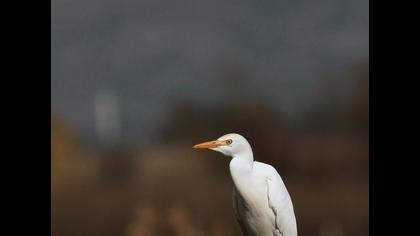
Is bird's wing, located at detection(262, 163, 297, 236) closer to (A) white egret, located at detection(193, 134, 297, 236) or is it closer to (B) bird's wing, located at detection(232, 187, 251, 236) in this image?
(A) white egret, located at detection(193, 134, 297, 236)

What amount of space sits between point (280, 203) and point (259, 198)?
103 mm

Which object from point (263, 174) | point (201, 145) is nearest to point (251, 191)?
point (263, 174)

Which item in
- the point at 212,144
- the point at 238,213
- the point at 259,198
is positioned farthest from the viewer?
the point at 238,213

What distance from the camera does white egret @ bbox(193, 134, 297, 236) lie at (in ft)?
12.3

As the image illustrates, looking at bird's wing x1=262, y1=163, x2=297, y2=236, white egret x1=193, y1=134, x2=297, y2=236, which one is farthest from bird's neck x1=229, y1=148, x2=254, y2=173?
bird's wing x1=262, y1=163, x2=297, y2=236

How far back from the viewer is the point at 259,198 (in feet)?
12.7

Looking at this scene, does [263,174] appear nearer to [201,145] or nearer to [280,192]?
[280,192]

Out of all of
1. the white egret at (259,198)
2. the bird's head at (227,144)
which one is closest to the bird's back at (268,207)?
the white egret at (259,198)

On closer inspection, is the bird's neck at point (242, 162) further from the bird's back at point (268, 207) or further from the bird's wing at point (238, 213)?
the bird's wing at point (238, 213)

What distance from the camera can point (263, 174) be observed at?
3859 millimetres

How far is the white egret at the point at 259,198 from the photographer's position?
3.76 metres

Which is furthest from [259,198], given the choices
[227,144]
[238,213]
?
[227,144]

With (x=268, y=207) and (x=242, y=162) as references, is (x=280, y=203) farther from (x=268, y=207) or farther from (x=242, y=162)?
(x=242, y=162)

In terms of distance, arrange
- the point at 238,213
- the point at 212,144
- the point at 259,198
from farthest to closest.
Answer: the point at 238,213
the point at 259,198
the point at 212,144
